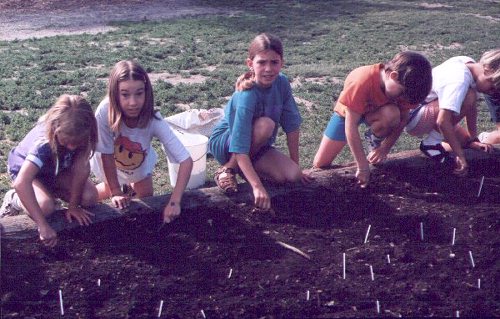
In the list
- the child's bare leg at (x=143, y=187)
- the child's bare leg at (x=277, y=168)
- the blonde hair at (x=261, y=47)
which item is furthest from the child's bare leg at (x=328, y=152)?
the child's bare leg at (x=143, y=187)

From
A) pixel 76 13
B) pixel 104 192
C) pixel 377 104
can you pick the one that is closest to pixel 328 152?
pixel 377 104

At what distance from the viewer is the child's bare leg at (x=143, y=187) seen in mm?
4887

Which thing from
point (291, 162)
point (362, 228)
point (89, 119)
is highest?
point (89, 119)

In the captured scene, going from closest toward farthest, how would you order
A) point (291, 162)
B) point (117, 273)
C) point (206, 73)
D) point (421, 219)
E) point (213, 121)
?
1. point (117, 273)
2. point (421, 219)
3. point (291, 162)
4. point (213, 121)
5. point (206, 73)

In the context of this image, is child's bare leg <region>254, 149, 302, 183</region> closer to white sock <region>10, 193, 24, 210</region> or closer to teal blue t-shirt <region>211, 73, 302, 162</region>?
teal blue t-shirt <region>211, 73, 302, 162</region>

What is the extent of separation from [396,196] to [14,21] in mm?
11851

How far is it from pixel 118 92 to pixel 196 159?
130cm

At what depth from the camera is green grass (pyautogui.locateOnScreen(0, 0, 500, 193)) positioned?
24.2 ft

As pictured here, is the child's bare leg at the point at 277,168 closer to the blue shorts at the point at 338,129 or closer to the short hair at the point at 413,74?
the blue shorts at the point at 338,129

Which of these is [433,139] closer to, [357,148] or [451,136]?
[451,136]

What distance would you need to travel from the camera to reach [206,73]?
909 centimetres

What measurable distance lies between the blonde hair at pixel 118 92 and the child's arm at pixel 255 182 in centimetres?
63

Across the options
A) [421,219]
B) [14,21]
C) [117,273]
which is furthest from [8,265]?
[14,21]

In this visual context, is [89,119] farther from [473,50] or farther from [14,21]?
[14,21]
